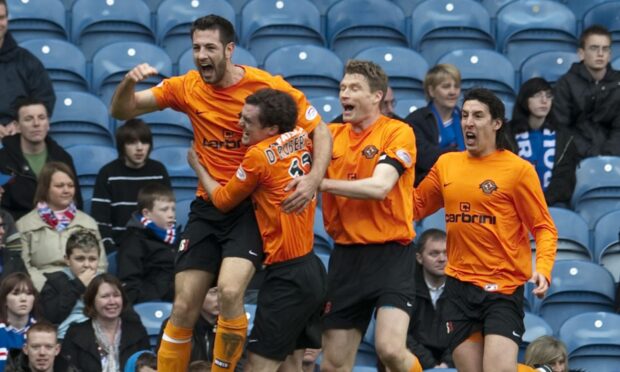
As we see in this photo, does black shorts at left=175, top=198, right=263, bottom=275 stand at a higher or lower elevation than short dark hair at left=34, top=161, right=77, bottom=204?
lower

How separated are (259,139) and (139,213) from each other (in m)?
2.85

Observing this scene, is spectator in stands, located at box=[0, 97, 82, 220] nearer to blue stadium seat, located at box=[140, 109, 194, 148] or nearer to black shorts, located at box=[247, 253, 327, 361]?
blue stadium seat, located at box=[140, 109, 194, 148]

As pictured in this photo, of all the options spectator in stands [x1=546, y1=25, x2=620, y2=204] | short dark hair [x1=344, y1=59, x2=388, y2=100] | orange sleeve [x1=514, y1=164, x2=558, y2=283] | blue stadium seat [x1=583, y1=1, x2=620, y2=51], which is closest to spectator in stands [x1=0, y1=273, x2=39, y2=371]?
short dark hair [x1=344, y1=59, x2=388, y2=100]

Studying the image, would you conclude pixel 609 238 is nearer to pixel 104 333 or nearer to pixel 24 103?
pixel 104 333

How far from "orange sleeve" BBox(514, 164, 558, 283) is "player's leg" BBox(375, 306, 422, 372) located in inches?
33.8

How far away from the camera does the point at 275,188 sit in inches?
346

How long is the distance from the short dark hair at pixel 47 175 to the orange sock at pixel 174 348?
102 inches

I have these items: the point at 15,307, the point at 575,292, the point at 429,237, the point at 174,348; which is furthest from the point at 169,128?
the point at 174,348

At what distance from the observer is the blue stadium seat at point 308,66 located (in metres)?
13.2

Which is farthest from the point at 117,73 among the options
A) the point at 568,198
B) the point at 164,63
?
the point at 568,198

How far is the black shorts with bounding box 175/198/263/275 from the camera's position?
8.85 metres

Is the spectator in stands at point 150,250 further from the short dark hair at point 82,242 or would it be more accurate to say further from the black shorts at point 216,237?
the black shorts at point 216,237

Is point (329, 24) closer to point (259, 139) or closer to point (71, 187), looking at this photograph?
point (71, 187)

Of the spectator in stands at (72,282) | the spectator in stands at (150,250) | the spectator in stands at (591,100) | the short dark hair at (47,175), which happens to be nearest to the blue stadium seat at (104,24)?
the short dark hair at (47,175)
